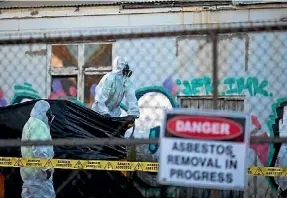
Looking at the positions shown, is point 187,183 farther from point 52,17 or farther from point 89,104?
point 52,17

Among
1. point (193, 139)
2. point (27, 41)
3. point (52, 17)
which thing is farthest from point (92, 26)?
point (193, 139)

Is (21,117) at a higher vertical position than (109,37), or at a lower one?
lower

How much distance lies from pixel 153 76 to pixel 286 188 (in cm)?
322

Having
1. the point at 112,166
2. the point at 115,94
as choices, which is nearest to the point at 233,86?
the point at 115,94

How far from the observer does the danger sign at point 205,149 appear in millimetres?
3928

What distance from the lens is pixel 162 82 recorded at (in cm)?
1023

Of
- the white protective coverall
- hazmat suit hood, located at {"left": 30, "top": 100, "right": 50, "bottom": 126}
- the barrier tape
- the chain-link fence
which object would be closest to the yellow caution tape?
the barrier tape

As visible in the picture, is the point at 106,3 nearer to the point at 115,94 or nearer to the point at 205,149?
the point at 115,94

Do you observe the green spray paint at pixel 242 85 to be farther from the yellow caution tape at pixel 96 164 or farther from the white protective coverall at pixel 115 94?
the yellow caution tape at pixel 96 164

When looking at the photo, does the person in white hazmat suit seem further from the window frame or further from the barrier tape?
the window frame

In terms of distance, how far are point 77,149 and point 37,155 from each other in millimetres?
667

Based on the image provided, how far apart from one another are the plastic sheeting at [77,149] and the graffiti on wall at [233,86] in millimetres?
2894

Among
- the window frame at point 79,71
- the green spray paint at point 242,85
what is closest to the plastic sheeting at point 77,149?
the window frame at point 79,71

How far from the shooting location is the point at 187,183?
12.9ft
